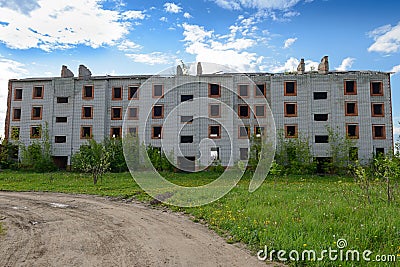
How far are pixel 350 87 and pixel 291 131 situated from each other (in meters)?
7.80

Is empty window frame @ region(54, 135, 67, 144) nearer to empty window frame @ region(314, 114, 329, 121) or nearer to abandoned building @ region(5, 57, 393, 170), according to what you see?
abandoned building @ region(5, 57, 393, 170)

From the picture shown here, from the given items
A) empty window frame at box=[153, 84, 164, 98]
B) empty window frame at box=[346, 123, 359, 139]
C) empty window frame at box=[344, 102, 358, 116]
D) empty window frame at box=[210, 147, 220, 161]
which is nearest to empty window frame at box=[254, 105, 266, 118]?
empty window frame at box=[210, 147, 220, 161]

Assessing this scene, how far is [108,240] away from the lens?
853 cm

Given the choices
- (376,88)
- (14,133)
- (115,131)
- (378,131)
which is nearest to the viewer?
(378,131)

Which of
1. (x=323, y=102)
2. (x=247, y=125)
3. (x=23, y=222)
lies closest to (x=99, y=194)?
(x=23, y=222)

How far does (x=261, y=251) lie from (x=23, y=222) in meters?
7.40

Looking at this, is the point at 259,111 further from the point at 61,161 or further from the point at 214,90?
the point at 61,161

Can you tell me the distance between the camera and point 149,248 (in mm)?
7844

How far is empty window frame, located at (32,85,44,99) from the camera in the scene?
135ft

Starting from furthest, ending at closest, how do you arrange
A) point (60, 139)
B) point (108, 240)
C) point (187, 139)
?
point (60, 139), point (187, 139), point (108, 240)

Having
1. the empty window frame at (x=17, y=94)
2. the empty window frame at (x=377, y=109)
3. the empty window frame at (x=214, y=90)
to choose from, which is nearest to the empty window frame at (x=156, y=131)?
the empty window frame at (x=214, y=90)

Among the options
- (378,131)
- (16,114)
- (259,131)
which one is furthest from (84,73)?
(378,131)

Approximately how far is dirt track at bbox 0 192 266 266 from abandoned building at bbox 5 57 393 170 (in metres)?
23.2

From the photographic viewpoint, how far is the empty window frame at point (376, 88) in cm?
3766
